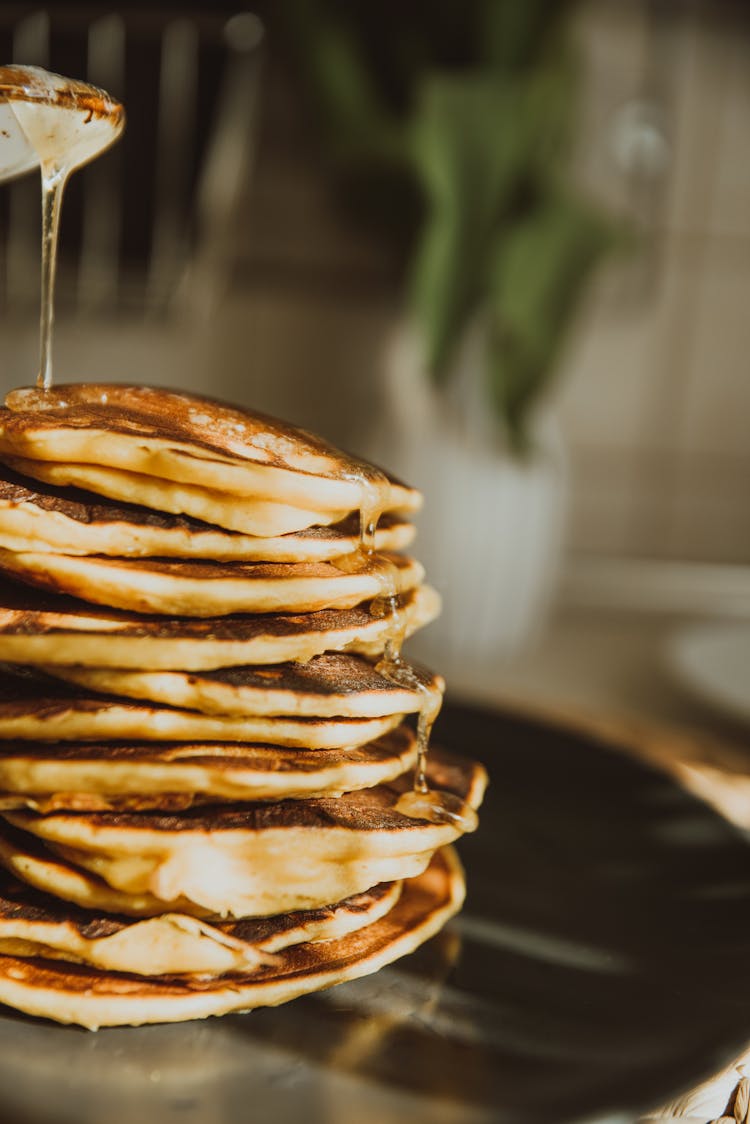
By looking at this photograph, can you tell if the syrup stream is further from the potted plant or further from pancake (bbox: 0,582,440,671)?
the potted plant

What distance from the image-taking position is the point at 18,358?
6.68 ft

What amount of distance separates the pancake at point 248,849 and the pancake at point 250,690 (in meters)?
0.06

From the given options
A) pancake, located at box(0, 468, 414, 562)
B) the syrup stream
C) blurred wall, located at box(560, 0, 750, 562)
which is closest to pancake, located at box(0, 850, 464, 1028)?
pancake, located at box(0, 468, 414, 562)

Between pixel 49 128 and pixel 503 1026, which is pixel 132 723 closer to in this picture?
pixel 503 1026

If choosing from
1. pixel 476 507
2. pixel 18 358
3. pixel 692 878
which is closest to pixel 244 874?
pixel 692 878

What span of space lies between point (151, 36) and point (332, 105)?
399mm

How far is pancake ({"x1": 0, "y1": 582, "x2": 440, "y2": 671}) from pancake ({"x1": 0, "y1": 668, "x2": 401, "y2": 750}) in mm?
25

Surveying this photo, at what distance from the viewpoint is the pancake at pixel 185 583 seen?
0.64 metres

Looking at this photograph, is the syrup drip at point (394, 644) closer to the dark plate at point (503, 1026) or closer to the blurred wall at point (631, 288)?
the dark plate at point (503, 1026)

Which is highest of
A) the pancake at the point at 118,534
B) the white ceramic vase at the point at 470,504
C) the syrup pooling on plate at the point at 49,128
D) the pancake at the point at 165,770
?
the syrup pooling on plate at the point at 49,128

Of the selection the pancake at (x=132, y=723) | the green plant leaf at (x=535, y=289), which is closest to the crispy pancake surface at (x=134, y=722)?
Answer: the pancake at (x=132, y=723)

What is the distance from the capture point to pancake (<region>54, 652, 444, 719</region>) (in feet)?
2.06

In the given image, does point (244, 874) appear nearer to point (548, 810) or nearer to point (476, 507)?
point (548, 810)

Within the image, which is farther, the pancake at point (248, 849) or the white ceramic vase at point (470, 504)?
the white ceramic vase at point (470, 504)
